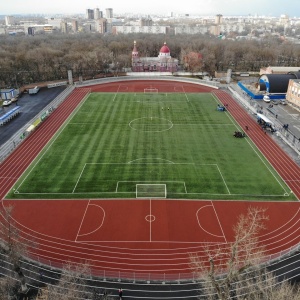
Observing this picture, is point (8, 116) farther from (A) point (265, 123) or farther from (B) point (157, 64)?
(B) point (157, 64)

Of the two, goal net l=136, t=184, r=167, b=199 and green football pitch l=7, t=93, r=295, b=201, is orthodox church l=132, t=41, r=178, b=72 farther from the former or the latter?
goal net l=136, t=184, r=167, b=199

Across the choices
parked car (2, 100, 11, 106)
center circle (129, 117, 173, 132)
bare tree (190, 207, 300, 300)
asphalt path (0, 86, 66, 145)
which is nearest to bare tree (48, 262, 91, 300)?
bare tree (190, 207, 300, 300)

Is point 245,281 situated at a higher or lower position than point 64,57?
lower

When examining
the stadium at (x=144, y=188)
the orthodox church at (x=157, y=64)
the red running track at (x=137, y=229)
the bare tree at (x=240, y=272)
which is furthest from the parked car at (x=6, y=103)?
the bare tree at (x=240, y=272)

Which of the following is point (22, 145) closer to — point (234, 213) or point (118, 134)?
point (118, 134)

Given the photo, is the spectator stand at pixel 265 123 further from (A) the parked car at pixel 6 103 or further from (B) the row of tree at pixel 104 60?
(A) the parked car at pixel 6 103

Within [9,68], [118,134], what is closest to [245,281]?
[118,134]
